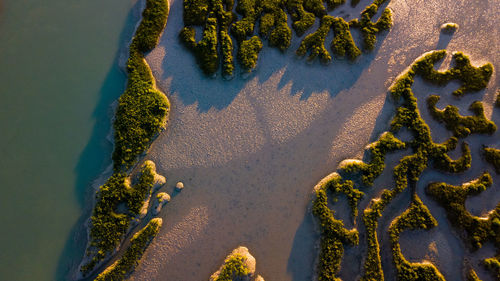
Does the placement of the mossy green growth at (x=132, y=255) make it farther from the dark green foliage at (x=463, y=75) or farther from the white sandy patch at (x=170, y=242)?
the dark green foliage at (x=463, y=75)

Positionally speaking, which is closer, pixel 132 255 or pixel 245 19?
pixel 132 255

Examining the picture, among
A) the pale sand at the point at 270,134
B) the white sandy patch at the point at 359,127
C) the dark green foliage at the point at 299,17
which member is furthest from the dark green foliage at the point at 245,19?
the white sandy patch at the point at 359,127

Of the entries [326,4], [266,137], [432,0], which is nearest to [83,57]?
[266,137]

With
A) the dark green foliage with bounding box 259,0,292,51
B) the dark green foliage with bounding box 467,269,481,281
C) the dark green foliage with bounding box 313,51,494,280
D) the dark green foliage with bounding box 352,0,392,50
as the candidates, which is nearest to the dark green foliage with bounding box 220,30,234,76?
the dark green foliage with bounding box 259,0,292,51

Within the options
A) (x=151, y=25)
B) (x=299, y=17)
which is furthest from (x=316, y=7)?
(x=151, y=25)

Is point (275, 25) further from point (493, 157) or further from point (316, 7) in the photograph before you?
point (493, 157)

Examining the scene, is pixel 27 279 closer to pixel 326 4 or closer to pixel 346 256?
pixel 346 256

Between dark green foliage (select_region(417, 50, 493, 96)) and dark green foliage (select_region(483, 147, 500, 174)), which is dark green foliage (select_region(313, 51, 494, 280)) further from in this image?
dark green foliage (select_region(483, 147, 500, 174))
